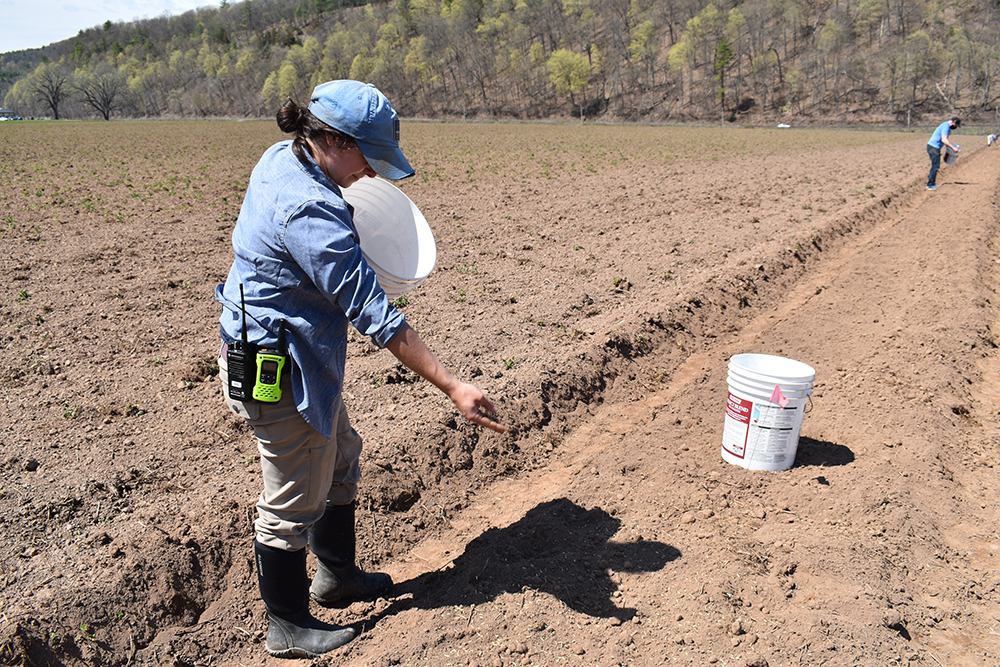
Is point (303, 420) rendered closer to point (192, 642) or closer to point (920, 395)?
point (192, 642)

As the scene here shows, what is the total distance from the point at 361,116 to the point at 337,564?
2.06 metres

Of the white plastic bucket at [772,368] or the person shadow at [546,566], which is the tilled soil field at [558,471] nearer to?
the person shadow at [546,566]

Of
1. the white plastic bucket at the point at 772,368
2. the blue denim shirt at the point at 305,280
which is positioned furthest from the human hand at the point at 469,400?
the white plastic bucket at the point at 772,368

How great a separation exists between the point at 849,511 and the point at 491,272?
225 inches

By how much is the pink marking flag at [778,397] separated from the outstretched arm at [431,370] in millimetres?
2176

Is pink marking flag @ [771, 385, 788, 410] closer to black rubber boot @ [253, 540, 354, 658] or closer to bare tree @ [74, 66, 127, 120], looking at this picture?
black rubber boot @ [253, 540, 354, 658]

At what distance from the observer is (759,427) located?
414cm

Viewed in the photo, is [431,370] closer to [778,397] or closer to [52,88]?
[778,397]

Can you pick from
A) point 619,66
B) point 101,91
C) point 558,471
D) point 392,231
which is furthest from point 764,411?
point 101,91

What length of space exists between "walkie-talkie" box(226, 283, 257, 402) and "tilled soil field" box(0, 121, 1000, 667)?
4.35ft

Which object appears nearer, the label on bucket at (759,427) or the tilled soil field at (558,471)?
the tilled soil field at (558,471)

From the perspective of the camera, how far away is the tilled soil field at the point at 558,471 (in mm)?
3018

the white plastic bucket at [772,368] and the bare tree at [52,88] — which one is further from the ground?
the bare tree at [52,88]

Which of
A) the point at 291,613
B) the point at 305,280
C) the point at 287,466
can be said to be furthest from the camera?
the point at 291,613
